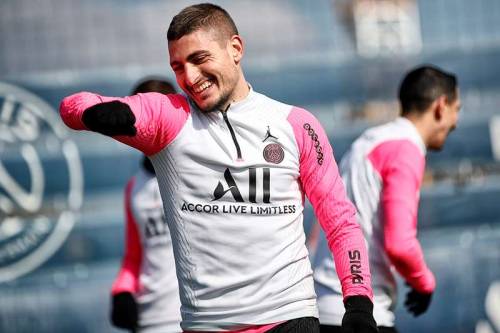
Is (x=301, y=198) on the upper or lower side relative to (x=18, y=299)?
upper

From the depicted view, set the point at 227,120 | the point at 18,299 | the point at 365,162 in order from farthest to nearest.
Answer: the point at 18,299 < the point at 365,162 < the point at 227,120

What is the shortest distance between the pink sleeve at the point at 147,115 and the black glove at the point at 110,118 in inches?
0.9

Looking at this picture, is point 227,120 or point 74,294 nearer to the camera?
point 227,120

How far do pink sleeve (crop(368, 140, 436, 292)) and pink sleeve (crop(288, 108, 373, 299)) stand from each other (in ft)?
2.66

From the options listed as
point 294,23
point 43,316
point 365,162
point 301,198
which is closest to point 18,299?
point 43,316

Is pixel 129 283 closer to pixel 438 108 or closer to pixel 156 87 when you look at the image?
pixel 156 87

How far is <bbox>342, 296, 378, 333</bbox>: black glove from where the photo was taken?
2.82 metres

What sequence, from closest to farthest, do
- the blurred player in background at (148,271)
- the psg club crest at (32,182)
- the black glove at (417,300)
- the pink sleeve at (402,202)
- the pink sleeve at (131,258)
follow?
the pink sleeve at (402,202) → the black glove at (417,300) → the blurred player in background at (148,271) → the pink sleeve at (131,258) → the psg club crest at (32,182)

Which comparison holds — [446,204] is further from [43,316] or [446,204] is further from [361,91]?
[43,316]

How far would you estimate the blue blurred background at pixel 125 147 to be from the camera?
6508mm

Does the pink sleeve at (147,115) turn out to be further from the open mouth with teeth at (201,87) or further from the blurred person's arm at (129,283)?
the blurred person's arm at (129,283)

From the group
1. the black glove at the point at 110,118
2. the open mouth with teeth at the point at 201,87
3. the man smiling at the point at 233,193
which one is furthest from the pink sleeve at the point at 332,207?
the black glove at the point at 110,118

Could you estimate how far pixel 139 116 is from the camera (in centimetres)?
278

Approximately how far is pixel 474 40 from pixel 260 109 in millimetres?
4050
